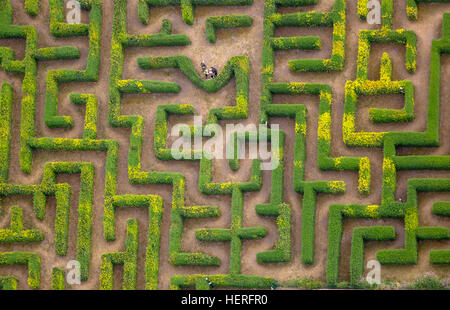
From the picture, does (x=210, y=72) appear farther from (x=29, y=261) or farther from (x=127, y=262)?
(x=29, y=261)

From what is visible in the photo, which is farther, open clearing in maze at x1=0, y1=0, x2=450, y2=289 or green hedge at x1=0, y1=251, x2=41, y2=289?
green hedge at x1=0, y1=251, x2=41, y2=289

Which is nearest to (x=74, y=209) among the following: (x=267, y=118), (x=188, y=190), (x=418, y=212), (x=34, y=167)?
(x=34, y=167)

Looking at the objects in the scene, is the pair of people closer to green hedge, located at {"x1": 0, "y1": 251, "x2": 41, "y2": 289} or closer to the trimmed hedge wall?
the trimmed hedge wall

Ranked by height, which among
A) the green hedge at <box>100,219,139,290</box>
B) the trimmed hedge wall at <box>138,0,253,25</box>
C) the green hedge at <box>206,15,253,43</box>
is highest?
the trimmed hedge wall at <box>138,0,253,25</box>

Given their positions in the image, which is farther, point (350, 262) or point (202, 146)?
point (202, 146)

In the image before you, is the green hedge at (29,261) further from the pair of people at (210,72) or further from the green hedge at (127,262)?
the pair of people at (210,72)

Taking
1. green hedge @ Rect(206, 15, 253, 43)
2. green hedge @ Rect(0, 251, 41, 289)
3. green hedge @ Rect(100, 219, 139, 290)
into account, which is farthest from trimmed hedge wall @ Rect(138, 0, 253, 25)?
green hedge @ Rect(0, 251, 41, 289)

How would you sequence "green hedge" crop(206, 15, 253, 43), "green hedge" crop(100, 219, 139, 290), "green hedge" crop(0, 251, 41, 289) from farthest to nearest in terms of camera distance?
"green hedge" crop(206, 15, 253, 43)
"green hedge" crop(0, 251, 41, 289)
"green hedge" crop(100, 219, 139, 290)
